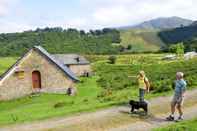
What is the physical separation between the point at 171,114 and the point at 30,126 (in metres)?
6.51

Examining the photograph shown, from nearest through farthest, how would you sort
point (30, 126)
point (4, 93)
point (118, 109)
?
point (30, 126) → point (118, 109) → point (4, 93)

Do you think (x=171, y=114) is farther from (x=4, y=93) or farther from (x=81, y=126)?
(x=4, y=93)

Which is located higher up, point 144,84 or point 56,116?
point 144,84

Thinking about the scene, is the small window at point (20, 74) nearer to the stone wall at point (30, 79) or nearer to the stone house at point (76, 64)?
the stone wall at point (30, 79)

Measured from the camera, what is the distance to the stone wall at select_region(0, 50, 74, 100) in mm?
45750

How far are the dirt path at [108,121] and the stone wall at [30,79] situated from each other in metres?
25.8

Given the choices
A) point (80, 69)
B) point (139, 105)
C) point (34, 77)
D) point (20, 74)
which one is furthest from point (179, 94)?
point (80, 69)

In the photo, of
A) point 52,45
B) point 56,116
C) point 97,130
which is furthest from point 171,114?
point 52,45

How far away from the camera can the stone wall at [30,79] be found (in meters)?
45.8

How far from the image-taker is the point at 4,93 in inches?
1791

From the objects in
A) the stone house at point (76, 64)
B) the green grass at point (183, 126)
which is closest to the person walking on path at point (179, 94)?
the green grass at point (183, 126)

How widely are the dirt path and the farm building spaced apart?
25.8m

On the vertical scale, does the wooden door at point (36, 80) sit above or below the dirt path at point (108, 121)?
above

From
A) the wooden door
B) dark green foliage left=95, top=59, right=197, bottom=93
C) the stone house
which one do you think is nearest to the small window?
the wooden door
